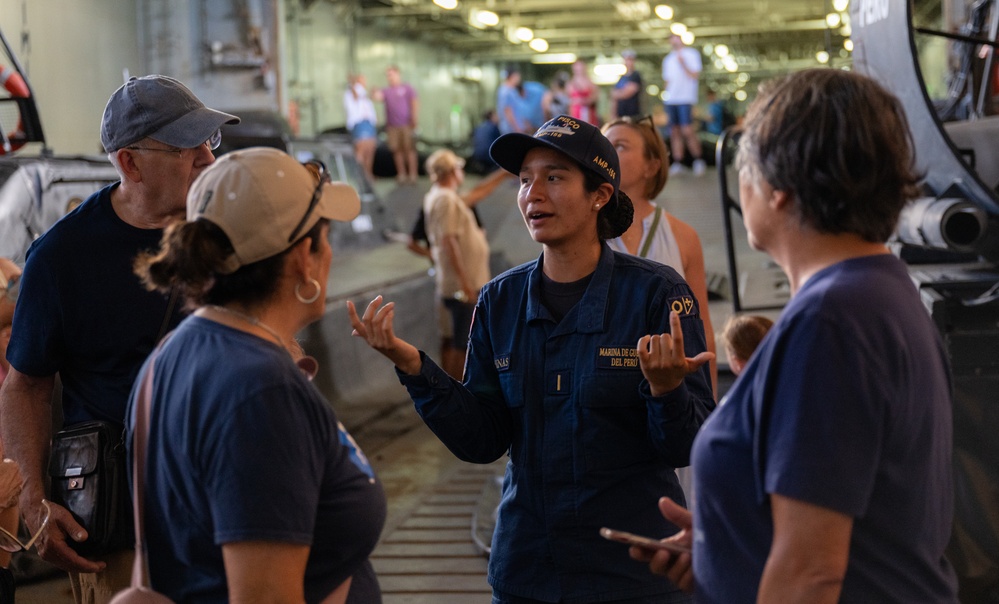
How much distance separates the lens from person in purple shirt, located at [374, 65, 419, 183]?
21078 mm

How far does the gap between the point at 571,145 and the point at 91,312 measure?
128cm

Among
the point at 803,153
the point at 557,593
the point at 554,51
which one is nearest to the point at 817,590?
the point at 803,153

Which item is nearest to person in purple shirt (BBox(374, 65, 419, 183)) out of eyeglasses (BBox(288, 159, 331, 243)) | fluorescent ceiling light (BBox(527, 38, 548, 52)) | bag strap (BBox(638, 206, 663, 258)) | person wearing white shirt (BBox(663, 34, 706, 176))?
person wearing white shirt (BBox(663, 34, 706, 176))

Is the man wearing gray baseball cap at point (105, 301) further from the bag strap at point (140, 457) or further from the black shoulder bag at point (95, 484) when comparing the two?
the bag strap at point (140, 457)

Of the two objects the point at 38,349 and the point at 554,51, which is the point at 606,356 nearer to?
the point at 38,349

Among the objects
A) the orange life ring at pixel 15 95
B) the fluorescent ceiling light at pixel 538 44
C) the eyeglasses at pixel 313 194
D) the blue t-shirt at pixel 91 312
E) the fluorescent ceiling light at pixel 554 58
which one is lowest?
the fluorescent ceiling light at pixel 554 58

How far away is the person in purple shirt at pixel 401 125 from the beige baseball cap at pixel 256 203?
1904cm

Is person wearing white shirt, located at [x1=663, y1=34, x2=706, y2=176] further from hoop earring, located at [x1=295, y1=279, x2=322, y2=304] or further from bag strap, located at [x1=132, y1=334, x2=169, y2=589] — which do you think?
bag strap, located at [x1=132, y1=334, x2=169, y2=589]

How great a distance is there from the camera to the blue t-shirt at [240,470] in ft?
5.72

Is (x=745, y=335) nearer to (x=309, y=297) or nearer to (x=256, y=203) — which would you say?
(x=309, y=297)

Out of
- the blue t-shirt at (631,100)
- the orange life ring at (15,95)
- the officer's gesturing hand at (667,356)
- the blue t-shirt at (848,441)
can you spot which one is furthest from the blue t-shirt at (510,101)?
the blue t-shirt at (848,441)

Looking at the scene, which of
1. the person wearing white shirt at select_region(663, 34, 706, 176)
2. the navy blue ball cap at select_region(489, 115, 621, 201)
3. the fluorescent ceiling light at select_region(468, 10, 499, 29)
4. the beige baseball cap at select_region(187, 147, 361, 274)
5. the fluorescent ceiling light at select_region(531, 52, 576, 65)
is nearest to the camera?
the beige baseball cap at select_region(187, 147, 361, 274)

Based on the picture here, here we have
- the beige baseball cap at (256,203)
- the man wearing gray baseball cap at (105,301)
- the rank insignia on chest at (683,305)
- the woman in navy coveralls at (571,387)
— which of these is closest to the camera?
the beige baseball cap at (256,203)

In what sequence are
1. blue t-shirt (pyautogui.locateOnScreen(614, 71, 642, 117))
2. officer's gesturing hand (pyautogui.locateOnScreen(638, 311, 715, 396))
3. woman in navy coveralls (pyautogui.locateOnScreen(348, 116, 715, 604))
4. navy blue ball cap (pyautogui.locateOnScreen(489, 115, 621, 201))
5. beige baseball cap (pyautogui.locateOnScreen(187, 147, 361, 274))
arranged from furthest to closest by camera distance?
blue t-shirt (pyautogui.locateOnScreen(614, 71, 642, 117))
navy blue ball cap (pyautogui.locateOnScreen(489, 115, 621, 201))
woman in navy coveralls (pyautogui.locateOnScreen(348, 116, 715, 604))
officer's gesturing hand (pyautogui.locateOnScreen(638, 311, 715, 396))
beige baseball cap (pyautogui.locateOnScreen(187, 147, 361, 274))
